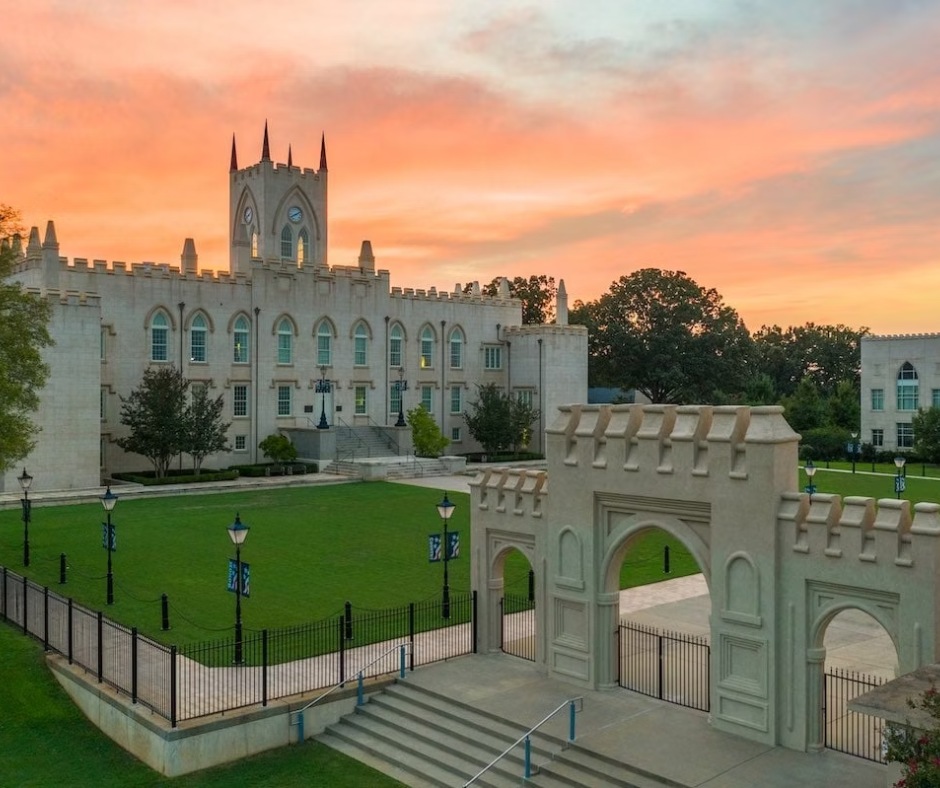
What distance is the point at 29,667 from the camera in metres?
19.0

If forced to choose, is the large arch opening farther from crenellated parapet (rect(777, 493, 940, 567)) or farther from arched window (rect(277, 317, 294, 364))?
arched window (rect(277, 317, 294, 364))

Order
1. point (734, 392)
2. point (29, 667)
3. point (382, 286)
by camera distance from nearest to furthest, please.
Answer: point (29, 667)
point (382, 286)
point (734, 392)

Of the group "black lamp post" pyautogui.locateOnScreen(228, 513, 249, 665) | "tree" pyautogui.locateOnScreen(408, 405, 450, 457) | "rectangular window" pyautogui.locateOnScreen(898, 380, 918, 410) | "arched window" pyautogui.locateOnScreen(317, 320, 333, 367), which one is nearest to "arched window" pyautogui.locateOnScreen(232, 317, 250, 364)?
"arched window" pyautogui.locateOnScreen(317, 320, 333, 367)

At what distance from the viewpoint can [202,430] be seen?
46.6 meters

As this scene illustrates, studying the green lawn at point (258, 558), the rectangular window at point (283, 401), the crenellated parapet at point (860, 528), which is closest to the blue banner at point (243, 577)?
the green lawn at point (258, 558)

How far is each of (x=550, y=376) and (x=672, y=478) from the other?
46525 mm

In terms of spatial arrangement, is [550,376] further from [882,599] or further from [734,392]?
[882,599]

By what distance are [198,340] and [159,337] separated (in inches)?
83.6

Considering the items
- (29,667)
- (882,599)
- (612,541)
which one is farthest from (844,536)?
(29,667)

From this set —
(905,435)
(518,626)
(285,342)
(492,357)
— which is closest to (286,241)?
(285,342)

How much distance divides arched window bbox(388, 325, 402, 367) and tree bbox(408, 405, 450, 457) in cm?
411

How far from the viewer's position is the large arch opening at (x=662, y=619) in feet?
55.0

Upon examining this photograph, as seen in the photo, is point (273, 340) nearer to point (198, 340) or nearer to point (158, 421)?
point (198, 340)

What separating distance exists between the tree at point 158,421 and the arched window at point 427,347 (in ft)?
57.3
